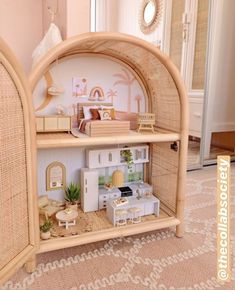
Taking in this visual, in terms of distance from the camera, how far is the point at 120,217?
3.68 feet

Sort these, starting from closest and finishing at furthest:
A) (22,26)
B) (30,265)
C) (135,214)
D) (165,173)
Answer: (30,265)
(135,214)
(165,173)
(22,26)

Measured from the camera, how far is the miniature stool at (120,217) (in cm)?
111

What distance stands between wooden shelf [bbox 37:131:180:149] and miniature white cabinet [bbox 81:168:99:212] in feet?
0.76

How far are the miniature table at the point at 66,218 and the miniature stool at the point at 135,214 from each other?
0.78 ft

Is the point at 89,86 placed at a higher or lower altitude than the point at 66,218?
higher

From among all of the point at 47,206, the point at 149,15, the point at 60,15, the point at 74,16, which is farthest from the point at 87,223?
the point at 149,15

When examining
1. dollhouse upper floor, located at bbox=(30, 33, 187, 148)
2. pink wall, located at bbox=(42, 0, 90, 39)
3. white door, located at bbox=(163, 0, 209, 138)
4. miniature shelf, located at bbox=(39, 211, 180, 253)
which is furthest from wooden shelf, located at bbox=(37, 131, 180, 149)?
white door, located at bbox=(163, 0, 209, 138)

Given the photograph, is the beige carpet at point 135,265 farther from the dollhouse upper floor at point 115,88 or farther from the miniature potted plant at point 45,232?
the dollhouse upper floor at point 115,88

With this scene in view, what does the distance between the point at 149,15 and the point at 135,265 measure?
2.22 m

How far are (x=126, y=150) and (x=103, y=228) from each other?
0.41 meters

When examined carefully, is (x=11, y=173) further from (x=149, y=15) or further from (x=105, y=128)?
(x=149, y=15)

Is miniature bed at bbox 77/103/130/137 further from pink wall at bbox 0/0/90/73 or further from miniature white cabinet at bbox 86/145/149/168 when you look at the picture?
pink wall at bbox 0/0/90/73

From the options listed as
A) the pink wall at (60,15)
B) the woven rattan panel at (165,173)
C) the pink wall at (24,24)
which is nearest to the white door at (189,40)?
the pink wall at (60,15)

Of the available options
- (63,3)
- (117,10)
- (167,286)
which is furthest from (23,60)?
(167,286)
